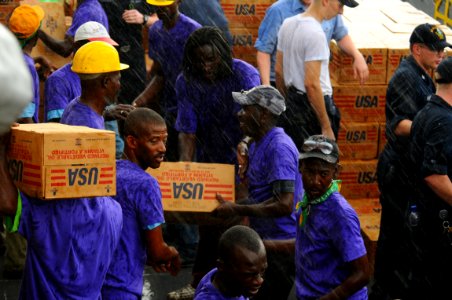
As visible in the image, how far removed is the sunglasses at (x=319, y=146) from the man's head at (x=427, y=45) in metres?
2.92

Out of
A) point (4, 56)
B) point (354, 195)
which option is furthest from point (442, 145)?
point (4, 56)

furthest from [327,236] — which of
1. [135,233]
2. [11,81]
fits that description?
[11,81]

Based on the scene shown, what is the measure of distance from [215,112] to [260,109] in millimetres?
1477

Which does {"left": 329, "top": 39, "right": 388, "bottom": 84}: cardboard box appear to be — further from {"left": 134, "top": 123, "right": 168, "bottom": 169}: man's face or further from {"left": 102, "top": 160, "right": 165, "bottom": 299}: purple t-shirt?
{"left": 102, "top": 160, "right": 165, "bottom": 299}: purple t-shirt

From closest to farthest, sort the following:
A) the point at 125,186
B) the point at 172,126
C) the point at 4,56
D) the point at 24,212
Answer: the point at 4,56
the point at 24,212
the point at 125,186
the point at 172,126

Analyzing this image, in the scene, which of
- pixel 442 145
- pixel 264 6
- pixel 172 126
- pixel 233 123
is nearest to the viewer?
pixel 442 145

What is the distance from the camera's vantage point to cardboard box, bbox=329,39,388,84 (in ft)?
30.1

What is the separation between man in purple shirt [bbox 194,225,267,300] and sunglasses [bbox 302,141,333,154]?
1.21 m

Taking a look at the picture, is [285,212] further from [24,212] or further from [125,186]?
[24,212]

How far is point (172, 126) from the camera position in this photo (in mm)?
8891

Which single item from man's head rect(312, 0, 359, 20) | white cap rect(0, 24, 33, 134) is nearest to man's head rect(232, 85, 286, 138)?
man's head rect(312, 0, 359, 20)

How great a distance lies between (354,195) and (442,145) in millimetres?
2585

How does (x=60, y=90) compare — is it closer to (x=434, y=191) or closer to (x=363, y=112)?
(x=434, y=191)

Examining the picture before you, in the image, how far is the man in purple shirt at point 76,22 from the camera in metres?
8.57
